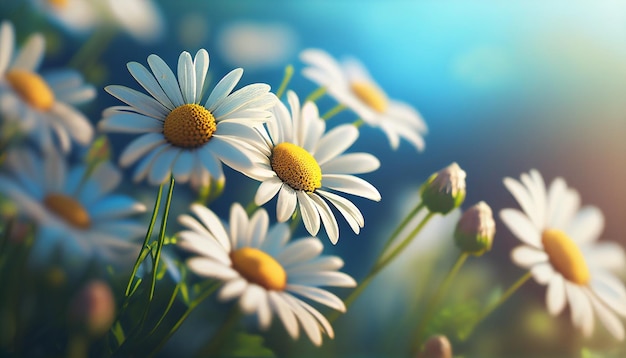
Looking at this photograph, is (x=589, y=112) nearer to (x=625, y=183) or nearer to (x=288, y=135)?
(x=625, y=183)

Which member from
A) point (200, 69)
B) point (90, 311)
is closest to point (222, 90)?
point (200, 69)

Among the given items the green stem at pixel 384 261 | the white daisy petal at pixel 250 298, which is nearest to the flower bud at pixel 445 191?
the green stem at pixel 384 261

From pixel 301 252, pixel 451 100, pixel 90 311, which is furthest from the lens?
pixel 451 100

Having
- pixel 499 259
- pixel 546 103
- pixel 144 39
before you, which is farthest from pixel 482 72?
pixel 144 39

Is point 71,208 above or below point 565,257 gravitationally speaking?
below

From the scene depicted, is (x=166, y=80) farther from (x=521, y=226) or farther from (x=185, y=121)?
(x=521, y=226)
